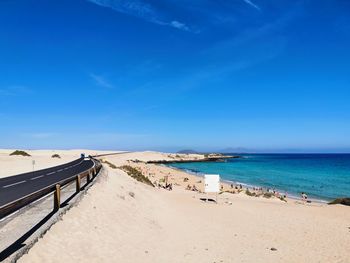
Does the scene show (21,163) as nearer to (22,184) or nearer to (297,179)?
(22,184)

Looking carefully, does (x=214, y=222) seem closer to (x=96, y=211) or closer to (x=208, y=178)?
(x=96, y=211)

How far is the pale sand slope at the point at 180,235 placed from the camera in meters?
10.1

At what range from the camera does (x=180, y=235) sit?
14492mm

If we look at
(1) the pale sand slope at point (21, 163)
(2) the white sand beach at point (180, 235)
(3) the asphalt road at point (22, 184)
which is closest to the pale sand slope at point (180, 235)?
(2) the white sand beach at point (180, 235)

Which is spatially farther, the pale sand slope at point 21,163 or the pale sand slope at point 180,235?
the pale sand slope at point 21,163

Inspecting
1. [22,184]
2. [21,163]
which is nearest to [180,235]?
[22,184]

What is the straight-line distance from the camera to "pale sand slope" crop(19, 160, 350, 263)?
1013 cm

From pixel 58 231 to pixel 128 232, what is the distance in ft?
10.6

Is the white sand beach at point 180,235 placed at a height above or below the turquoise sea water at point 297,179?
above

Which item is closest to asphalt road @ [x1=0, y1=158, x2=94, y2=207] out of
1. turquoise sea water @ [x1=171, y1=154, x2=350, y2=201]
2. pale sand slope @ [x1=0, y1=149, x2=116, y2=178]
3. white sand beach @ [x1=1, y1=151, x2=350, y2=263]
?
white sand beach @ [x1=1, y1=151, x2=350, y2=263]

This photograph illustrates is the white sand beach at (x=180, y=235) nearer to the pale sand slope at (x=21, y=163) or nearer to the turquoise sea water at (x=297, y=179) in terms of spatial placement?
the pale sand slope at (x=21, y=163)

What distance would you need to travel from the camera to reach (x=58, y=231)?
10219mm

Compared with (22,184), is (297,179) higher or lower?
lower

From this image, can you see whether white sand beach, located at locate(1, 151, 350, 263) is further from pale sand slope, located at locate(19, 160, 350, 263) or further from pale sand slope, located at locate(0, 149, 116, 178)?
pale sand slope, located at locate(0, 149, 116, 178)
